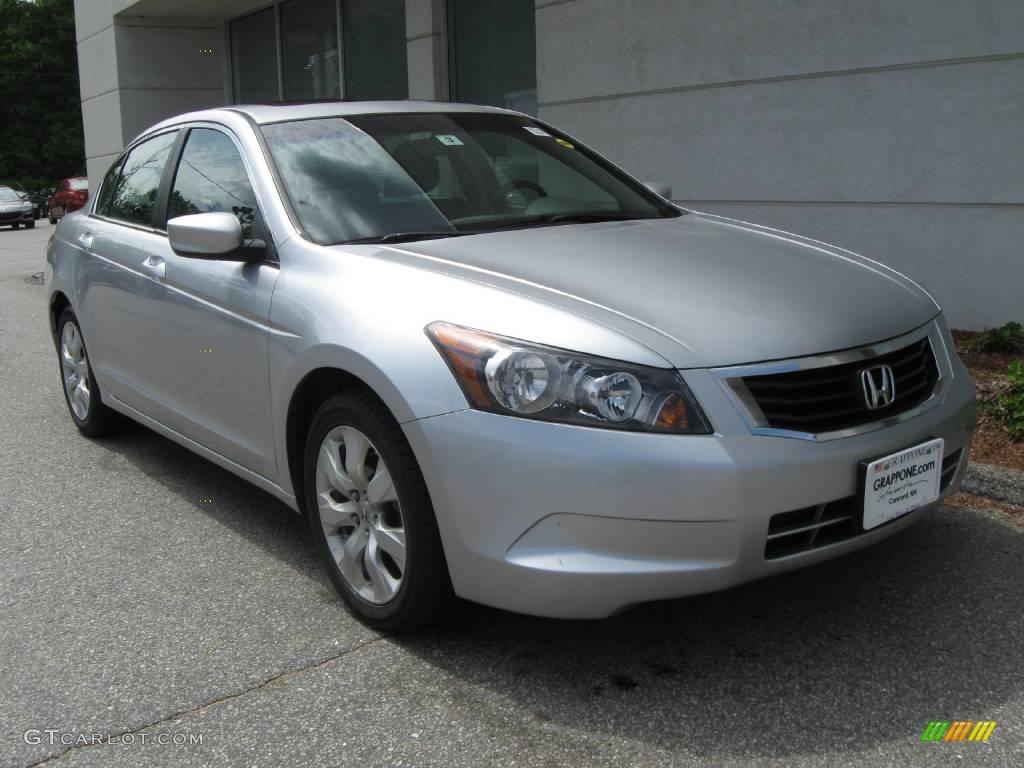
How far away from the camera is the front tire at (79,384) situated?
218 inches

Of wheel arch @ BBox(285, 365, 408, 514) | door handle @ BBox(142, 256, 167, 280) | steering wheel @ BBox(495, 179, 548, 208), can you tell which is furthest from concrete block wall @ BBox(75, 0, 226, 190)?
wheel arch @ BBox(285, 365, 408, 514)

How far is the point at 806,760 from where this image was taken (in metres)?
2.58

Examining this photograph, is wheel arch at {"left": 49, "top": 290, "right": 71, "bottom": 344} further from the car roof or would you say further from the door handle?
the car roof

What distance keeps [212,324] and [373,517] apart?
113cm

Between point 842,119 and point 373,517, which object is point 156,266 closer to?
point 373,517

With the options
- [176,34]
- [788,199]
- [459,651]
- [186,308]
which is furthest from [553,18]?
[176,34]

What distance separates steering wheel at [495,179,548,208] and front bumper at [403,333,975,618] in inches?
55.7

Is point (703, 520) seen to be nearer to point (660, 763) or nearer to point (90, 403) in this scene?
point (660, 763)

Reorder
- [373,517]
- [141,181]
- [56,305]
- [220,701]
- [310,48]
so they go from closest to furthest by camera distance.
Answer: [220,701] < [373,517] < [141,181] < [56,305] < [310,48]

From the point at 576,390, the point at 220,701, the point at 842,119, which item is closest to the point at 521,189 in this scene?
the point at 576,390

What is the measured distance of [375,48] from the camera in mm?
12477

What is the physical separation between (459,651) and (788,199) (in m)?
5.15

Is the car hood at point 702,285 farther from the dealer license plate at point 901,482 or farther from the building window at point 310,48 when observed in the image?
the building window at point 310,48

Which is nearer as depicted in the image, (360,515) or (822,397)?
(822,397)
